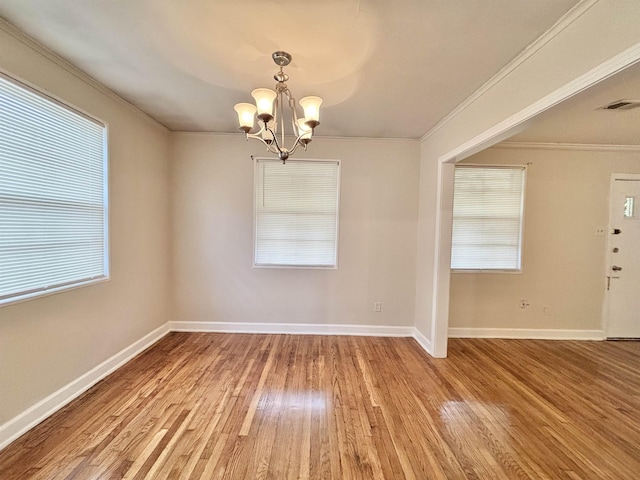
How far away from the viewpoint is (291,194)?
149 inches

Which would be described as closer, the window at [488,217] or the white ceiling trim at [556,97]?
the white ceiling trim at [556,97]

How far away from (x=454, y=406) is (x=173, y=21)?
341cm

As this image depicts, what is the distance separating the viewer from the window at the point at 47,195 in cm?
182

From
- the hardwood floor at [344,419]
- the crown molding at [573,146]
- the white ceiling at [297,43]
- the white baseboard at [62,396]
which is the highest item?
the white ceiling at [297,43]

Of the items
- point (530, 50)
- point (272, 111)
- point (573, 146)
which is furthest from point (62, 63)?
point (573, 146)

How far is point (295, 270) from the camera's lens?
383cm

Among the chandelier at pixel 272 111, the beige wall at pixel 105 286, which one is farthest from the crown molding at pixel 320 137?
the chandelier at pixel 272 111

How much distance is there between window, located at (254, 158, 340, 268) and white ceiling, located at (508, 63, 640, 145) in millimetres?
2273

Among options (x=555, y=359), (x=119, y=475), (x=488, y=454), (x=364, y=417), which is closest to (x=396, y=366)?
(x=364, y=417)

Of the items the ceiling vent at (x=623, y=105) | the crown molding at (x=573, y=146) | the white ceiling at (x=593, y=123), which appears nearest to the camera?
the white ceiling at (x=593, y=123)

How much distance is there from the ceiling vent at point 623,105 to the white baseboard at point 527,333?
2.74 metres

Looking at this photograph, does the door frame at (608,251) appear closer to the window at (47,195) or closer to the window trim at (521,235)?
the window trim at (521,235)

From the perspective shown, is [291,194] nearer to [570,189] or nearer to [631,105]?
[631,105]

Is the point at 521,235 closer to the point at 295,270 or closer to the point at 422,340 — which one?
the point at 422,340
